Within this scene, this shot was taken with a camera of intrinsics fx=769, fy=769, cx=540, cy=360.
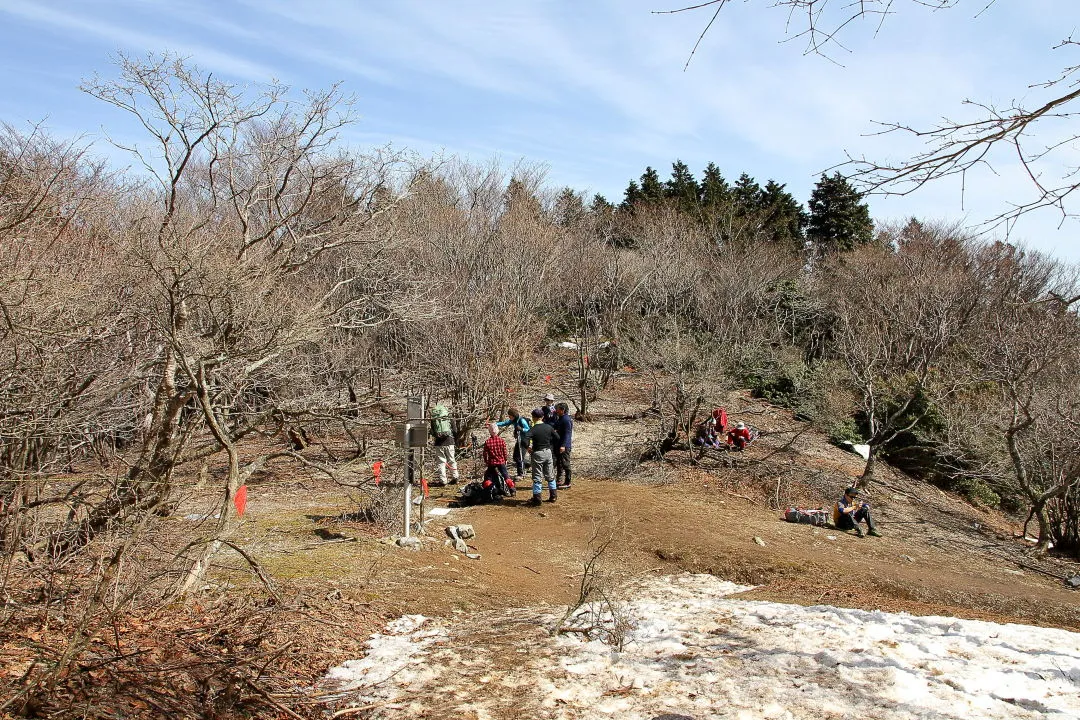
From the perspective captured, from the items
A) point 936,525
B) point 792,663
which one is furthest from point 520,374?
point 792,663

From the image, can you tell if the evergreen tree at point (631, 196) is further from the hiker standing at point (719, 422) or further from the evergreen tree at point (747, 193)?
the hiker standing at point (719, 422)

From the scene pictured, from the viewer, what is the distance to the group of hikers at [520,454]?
1270 centimetres

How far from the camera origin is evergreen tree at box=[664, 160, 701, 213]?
4050 cm

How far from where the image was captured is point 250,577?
A: 739cm

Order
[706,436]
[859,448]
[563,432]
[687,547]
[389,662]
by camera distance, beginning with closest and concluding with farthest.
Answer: [389,662] → [687,547] → [563,432] → [706,436] → [859,448]

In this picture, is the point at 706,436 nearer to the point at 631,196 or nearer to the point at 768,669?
the point at 768,669

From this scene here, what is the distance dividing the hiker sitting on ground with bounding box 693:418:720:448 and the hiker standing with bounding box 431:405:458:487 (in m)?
5.65

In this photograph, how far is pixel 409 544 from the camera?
923 cm

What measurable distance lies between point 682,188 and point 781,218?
625 centimetres

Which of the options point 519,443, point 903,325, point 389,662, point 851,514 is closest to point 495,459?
point 519,443

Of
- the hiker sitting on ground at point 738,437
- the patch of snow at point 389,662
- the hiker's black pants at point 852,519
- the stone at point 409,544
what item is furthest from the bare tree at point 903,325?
the patch of snow at point 389,662

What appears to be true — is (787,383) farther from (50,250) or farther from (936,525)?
(50,250)

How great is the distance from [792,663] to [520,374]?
536 inches

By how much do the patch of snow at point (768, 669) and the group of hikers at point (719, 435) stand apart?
35.6 ft
